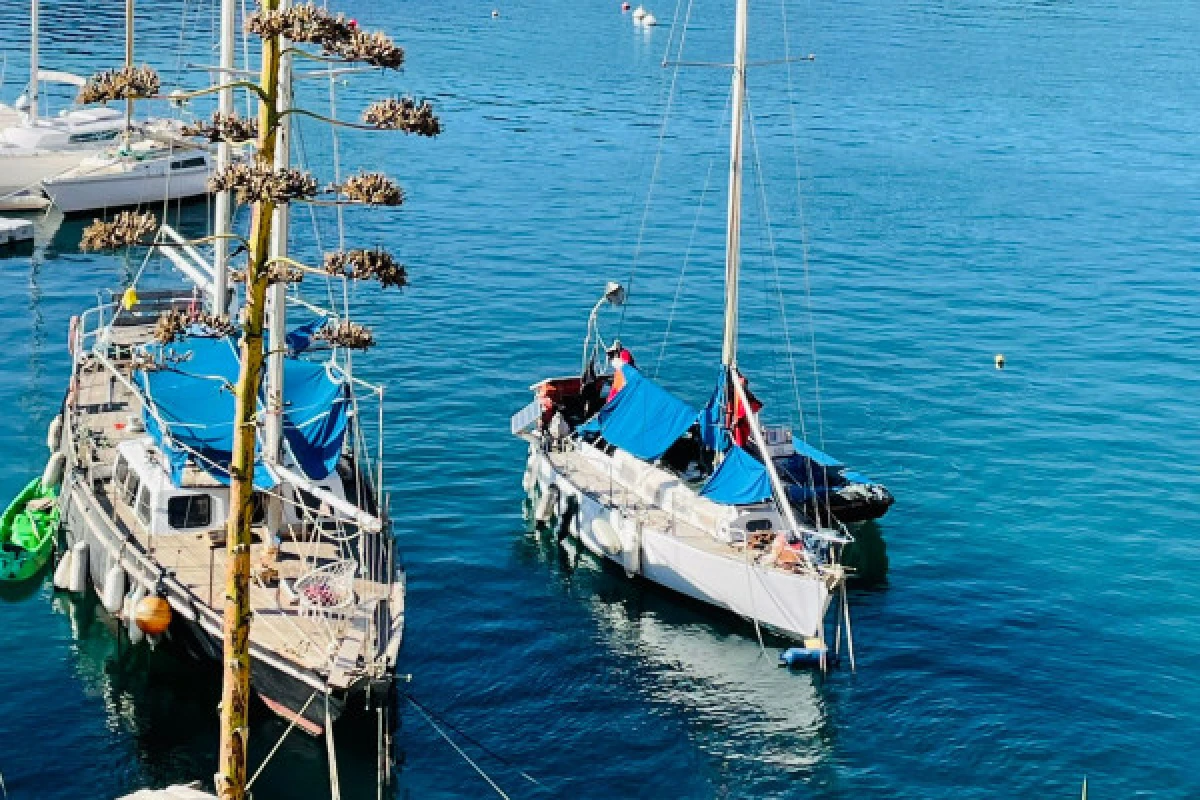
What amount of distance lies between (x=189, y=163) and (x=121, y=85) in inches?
2556

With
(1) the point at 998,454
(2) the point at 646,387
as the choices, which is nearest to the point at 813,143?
(1) the point at 998,454

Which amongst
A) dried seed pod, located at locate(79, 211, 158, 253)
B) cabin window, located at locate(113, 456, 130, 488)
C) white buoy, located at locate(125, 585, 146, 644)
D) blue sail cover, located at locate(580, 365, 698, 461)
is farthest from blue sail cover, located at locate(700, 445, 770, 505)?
dried seed pod, located at locate(79, 211, 158, 253)

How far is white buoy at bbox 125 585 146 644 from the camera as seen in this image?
37.2 meters

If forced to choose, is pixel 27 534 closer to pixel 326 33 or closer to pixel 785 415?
pixel 785 415

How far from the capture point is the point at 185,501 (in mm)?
39219

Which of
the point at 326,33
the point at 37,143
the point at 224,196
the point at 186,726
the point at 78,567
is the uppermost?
the point at 326,33

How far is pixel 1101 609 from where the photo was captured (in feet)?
146

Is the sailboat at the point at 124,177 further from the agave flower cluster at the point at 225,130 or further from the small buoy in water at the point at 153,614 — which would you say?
the agave flower cluster at the point at 225,130

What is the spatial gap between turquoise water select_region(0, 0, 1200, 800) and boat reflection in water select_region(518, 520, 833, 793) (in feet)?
0.42

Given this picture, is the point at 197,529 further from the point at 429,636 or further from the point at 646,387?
the point at 646,387

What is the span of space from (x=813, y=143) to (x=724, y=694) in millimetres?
63809

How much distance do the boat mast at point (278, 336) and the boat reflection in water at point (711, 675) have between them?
9.40 meters

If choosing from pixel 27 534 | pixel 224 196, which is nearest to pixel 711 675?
pixel 224 196

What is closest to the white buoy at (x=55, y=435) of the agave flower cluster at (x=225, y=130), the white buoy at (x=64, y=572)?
the white buoy at (x=64, y=572)
